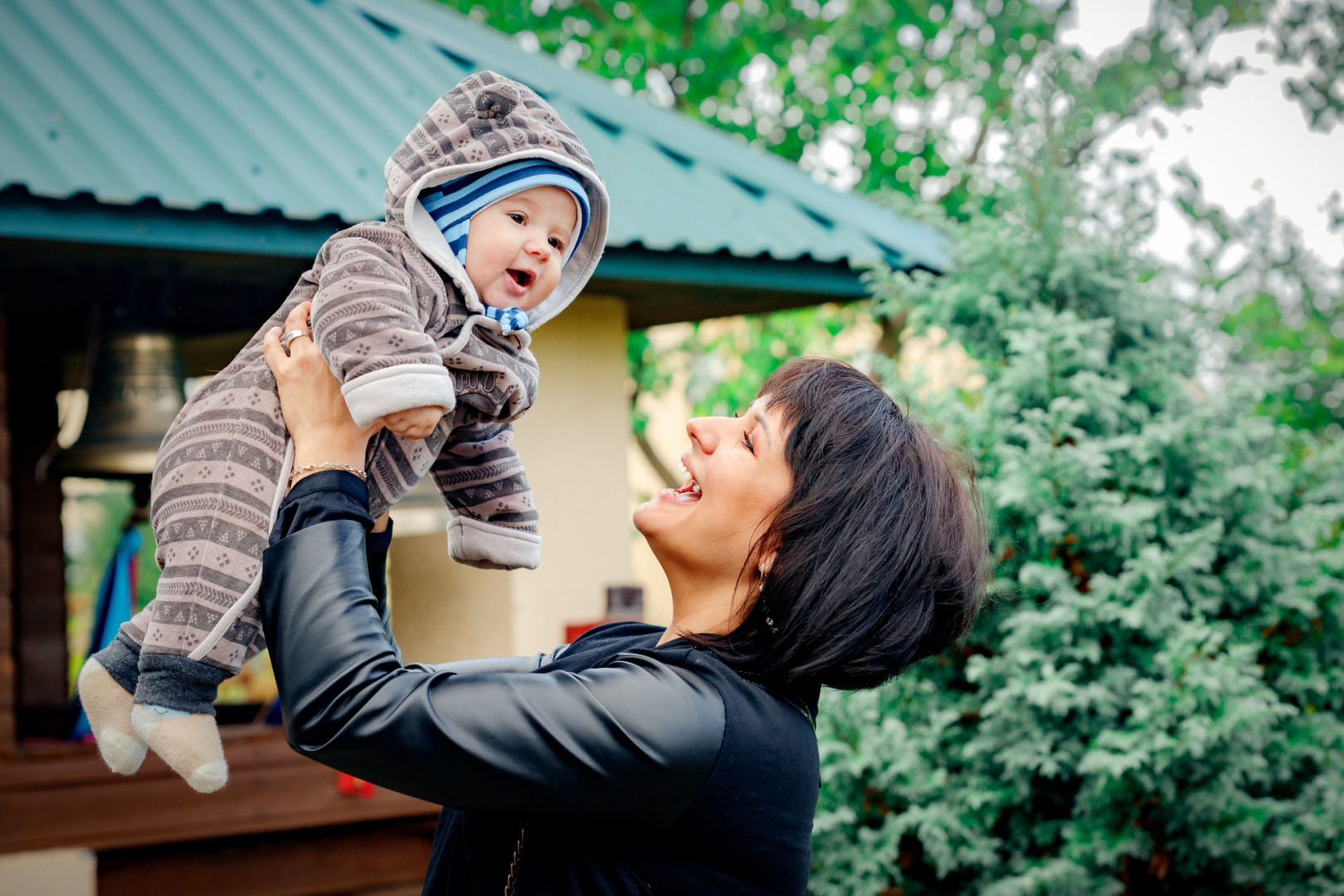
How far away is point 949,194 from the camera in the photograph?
9148mm

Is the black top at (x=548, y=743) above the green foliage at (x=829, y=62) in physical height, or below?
below

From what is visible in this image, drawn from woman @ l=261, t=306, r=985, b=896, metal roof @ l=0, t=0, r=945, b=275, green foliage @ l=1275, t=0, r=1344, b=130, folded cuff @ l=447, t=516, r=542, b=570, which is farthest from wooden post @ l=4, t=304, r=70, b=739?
green foliage @ l=1275, t=0, r=1344, b=130

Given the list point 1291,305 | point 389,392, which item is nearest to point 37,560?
point 389,392

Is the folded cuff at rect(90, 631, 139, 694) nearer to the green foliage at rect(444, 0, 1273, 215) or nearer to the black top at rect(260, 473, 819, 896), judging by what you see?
the black top at rect(260, 473, 819, 896)

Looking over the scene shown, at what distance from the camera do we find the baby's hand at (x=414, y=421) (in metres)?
1.24

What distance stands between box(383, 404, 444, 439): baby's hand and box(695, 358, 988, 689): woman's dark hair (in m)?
0.46

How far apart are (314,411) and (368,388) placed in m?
0.13

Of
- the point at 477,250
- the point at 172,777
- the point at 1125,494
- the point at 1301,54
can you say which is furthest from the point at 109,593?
the point at 1301,54

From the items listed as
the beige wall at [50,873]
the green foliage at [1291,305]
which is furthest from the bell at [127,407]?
the green foliage at [1291,305]

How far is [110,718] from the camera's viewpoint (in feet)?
4.39

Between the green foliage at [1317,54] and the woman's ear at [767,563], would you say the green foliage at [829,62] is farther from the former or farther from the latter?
the woman's ear at [767,563]

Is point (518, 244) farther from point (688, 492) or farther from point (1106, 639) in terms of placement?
point (1106, 639)

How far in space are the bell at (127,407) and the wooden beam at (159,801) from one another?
36.2 inches

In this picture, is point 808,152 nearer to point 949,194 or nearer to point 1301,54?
point 949,194
